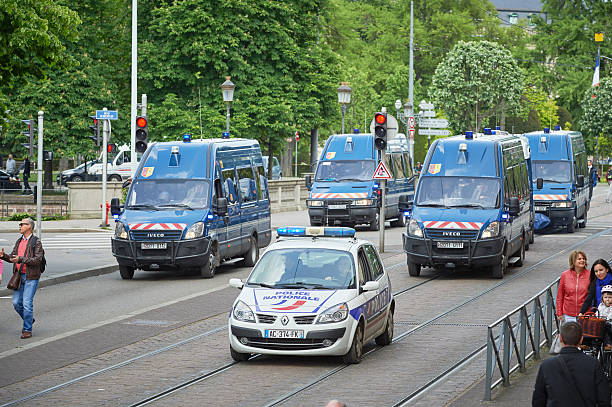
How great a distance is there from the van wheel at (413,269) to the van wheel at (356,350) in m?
9.70

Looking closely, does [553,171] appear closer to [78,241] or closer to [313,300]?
[78,241]

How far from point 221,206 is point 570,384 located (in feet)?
52.4

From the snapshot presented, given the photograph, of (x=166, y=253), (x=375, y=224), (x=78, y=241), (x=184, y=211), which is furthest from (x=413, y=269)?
(x=78, y=241)

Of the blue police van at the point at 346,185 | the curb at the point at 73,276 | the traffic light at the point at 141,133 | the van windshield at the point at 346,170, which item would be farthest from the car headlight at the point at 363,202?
the curb at the point at 73,276

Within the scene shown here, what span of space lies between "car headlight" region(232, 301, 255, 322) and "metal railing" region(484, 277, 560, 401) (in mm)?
3063

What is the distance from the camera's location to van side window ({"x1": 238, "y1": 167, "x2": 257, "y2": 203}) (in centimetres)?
2558

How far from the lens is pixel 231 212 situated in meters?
24.5

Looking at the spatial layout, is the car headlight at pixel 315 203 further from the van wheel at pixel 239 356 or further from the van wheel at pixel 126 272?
the van wheel at pixel 239 356

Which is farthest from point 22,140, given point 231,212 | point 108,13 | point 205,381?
point 205,381

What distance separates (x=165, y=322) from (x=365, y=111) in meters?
64.4

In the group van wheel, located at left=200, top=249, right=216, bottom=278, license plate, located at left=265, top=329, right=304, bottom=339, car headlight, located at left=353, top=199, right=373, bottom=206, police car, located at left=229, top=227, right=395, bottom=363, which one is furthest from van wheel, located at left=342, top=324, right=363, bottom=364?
car headlight, located at left=353, top=199, right=373, bottom=206

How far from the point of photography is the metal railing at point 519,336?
11602 mm

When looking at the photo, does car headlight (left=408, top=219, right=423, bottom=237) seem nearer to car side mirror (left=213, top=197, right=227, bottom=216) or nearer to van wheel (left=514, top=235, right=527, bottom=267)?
car side mirror (left=213, top=197, right=227, bottom=216)

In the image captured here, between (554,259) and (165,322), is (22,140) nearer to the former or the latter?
(554,259)
